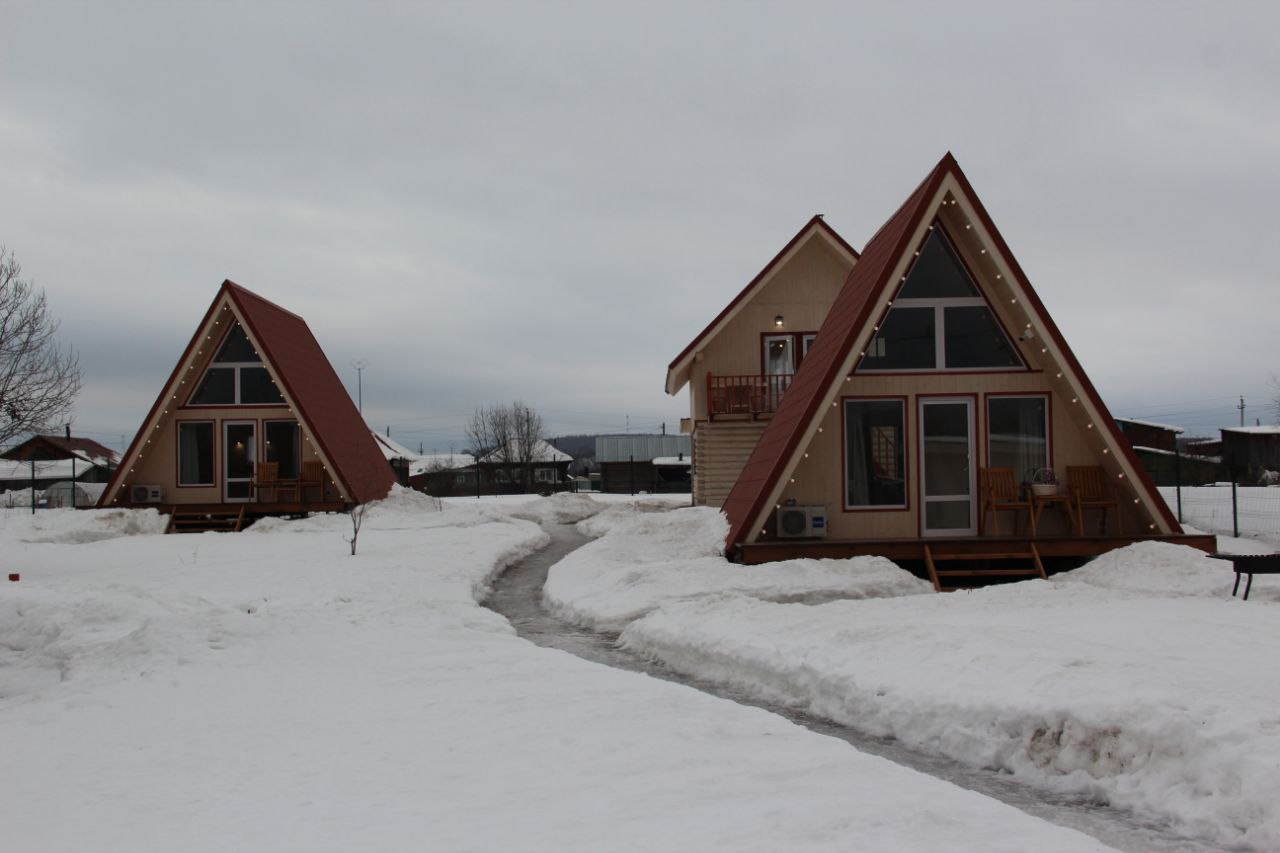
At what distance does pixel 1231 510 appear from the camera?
20734mm

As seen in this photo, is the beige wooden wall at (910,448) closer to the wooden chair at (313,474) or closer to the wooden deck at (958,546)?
the wooden deck at (958,546)

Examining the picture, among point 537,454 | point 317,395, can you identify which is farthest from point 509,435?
point 317,395

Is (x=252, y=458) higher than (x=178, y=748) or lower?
higher

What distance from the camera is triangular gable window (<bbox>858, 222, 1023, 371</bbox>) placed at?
499 inches

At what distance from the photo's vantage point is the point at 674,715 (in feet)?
19.0

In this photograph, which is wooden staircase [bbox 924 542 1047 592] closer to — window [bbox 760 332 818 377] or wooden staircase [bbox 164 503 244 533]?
window [bbox 760 332 818 377]

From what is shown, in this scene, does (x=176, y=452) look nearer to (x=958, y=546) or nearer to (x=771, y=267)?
(x=771, y=267)

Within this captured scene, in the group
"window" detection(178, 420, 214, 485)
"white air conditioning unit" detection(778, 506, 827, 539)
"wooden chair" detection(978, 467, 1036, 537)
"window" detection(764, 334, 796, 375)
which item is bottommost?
"white air conditioning unit" detection(778, 506, 827, 539)

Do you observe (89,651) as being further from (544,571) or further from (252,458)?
(252,458)

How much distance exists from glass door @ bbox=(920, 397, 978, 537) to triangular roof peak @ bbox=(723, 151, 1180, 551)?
4.74 feet

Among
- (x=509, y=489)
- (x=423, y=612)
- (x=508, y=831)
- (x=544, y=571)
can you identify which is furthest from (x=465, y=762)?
(x=509, y=489)

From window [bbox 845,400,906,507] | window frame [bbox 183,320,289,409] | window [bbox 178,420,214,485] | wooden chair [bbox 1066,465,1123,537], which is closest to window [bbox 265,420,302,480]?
window frame [bbox 183,320,289,409]

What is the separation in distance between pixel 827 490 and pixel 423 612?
5.87m

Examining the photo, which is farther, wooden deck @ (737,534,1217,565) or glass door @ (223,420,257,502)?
glass door @ (223,420,257,502)
